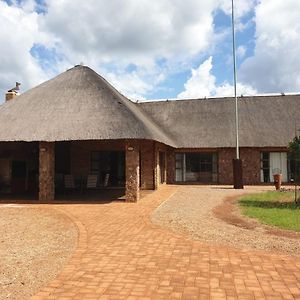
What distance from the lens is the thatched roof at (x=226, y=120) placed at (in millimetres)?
21844

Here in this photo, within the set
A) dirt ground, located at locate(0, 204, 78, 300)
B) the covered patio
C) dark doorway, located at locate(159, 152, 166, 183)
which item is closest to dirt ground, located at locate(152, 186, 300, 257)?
dirt ground, located at locate(0, 204, 78, 300)

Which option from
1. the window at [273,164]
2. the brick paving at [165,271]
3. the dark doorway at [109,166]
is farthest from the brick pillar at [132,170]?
the window at [273,164]

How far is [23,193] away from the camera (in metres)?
16.8

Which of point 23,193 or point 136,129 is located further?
point 23,193

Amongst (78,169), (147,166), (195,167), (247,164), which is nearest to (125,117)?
(147,166)

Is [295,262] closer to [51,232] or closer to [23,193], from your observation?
[51,232]

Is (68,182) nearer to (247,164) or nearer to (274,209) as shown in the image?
(274,209)

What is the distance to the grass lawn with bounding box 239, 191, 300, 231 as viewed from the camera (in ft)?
30.6

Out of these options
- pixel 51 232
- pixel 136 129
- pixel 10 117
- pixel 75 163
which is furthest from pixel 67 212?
pixel 75 163

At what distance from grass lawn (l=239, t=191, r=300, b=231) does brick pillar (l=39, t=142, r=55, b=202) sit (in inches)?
291

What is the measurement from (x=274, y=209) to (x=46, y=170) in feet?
28.1

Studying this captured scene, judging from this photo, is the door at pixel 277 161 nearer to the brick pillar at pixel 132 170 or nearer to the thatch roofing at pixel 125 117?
the thatch roofing at pixel 125 117

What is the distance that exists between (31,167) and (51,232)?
10.5m

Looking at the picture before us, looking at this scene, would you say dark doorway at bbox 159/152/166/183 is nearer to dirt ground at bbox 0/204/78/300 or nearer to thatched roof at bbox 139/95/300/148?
thatched roof at bbox 139/95/300/148
